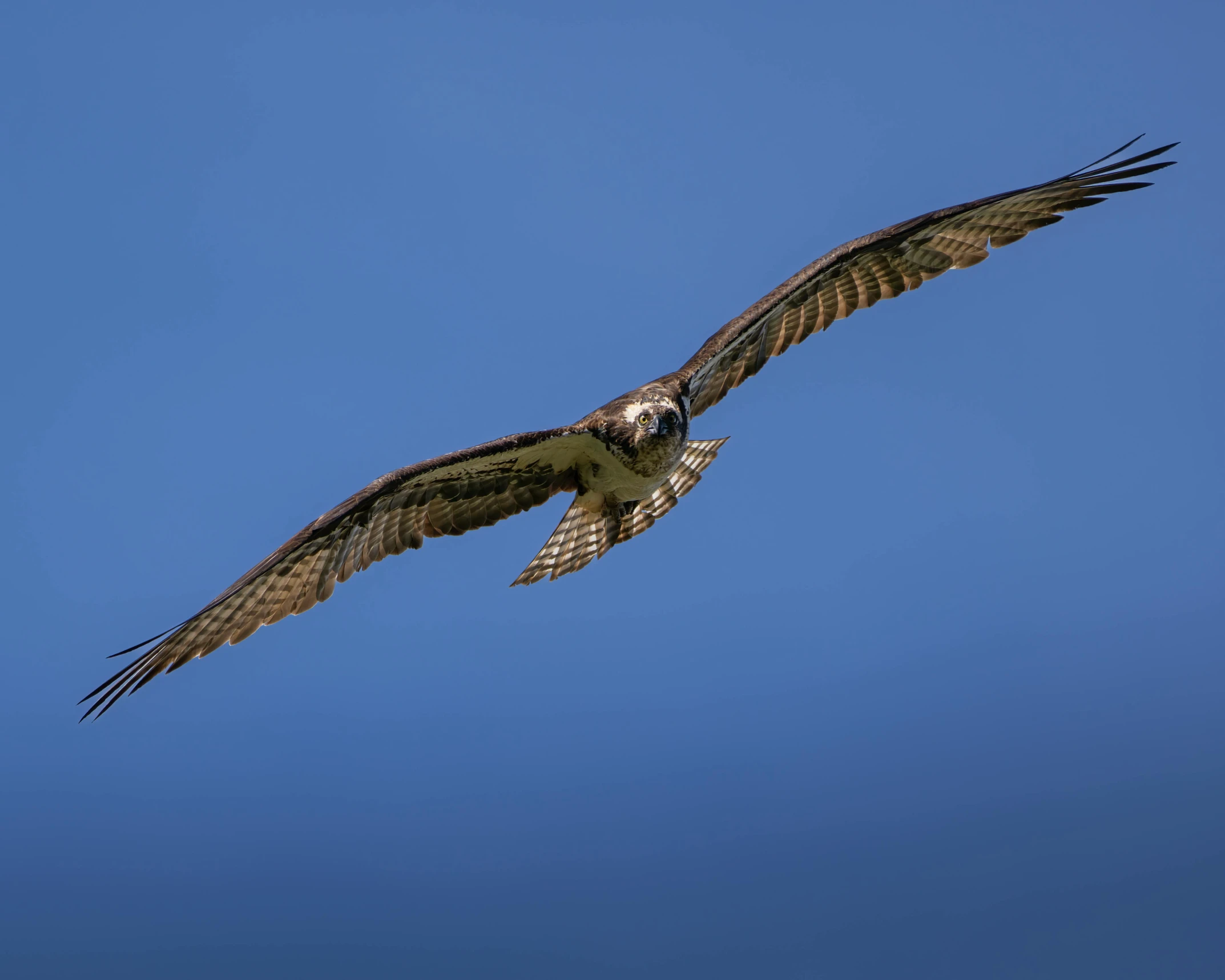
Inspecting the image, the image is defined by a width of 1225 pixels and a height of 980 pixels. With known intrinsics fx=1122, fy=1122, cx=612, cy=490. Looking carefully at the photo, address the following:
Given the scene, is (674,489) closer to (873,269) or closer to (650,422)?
(650,422)

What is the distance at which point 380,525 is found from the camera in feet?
25.1

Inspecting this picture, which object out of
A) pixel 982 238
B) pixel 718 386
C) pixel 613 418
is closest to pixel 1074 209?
pixel 982 238

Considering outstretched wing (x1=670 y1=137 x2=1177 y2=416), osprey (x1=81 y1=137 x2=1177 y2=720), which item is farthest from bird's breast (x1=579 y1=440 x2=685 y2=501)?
outstretched wing (x1=670 y1=137 x2=1177 y2=416)

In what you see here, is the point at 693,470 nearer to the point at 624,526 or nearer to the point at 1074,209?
the point at 624,526

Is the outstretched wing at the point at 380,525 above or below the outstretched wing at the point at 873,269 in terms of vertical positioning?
below

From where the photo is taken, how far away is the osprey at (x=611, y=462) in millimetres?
7016

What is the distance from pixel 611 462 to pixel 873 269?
2698 millimetres

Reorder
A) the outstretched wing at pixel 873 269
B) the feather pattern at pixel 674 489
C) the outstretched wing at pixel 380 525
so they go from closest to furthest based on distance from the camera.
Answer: the outstretched wing at pixel 380 525, the outstretched wing at pixel 873 269, the feather pattern at pixel 674 489

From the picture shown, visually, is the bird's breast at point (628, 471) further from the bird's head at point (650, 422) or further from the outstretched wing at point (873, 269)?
the outstretched wing at point (873, 269)

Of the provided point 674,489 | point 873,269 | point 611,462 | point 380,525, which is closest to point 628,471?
point 611,462

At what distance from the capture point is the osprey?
7016 millimetres

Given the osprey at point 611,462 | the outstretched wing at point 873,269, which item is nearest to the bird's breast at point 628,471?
the osprey at point 611,462

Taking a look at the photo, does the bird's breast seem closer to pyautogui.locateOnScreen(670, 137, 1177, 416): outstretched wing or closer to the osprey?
the osprey

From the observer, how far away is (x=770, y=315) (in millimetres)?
8406
